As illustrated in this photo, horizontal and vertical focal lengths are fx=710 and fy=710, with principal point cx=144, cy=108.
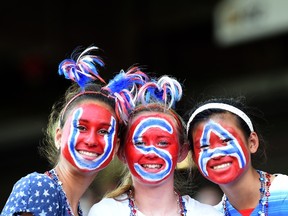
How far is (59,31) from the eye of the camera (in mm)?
9148

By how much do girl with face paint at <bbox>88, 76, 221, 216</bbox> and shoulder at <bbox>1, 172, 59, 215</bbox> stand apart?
35cm

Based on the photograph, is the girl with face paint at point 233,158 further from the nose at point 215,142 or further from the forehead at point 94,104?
the forehead at point 94,104

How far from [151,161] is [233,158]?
1.39 ft

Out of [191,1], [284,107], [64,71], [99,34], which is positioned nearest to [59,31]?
[99,34]

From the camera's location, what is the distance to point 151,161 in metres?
3.59

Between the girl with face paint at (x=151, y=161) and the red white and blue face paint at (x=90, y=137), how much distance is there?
0.13m

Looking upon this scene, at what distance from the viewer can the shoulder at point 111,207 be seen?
359 cm

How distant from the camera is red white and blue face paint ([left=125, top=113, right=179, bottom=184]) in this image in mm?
3594

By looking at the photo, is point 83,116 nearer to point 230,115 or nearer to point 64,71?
point 64,71

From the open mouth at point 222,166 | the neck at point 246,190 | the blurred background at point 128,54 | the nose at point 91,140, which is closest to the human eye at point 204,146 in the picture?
the open mouth at point 222,166

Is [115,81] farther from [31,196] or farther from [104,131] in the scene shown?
[31,196]

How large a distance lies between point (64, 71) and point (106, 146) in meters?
0.54

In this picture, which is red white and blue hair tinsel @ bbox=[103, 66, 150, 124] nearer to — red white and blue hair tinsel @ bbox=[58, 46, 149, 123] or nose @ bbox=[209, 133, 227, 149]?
red white and blue hair tinsel @ bbox=[58, 46, 149, 123]

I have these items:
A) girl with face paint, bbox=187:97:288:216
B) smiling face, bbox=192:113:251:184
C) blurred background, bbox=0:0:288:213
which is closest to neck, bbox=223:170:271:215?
girl with face paint, bbox=187:97:288:216
